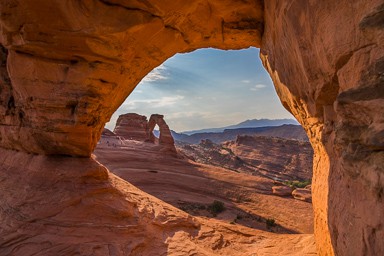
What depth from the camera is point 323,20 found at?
386 centimetres

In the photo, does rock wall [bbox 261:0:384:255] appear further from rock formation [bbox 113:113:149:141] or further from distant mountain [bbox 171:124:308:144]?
distant mountain [bbox 171:124:308:144]

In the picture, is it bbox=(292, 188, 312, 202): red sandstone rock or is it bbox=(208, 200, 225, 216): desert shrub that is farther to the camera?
bbox=(292, 188, 312, 202): red sandstone rock

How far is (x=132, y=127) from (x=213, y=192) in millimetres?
25125

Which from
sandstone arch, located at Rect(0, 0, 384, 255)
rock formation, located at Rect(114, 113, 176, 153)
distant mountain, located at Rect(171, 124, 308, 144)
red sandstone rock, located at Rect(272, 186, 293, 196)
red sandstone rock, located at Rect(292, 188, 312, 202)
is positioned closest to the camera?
sandstone arch, located at Rect(0, 0, 384, 255)

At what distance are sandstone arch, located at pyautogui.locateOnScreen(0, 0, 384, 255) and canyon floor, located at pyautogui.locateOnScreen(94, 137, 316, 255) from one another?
5651mm

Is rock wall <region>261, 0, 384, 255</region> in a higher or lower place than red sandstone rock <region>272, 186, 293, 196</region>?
higher

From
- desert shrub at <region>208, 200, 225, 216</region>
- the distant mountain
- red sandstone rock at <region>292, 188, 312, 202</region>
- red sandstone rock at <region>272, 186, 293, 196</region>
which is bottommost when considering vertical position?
red sandstone rock at <region>292, 188, 312, 202</region>

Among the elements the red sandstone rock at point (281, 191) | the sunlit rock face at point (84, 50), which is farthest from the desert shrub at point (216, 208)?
the sunlit rock face at point (84, 50)

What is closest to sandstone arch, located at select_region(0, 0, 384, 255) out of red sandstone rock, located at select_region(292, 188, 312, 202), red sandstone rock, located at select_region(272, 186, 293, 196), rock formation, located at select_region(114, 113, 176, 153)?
red sandstone rock, located at select_region(272, 186, 293, 196)

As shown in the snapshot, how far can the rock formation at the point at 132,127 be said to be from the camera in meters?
40.9

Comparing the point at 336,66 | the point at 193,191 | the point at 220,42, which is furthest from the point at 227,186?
the point at 336,66

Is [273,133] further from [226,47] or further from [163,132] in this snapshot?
[226,47]

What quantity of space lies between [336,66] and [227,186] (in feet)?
64.5

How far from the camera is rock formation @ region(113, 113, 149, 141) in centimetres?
4088
